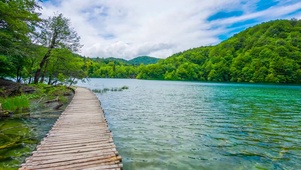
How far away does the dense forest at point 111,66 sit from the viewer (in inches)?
585

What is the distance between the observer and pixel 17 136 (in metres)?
9.57

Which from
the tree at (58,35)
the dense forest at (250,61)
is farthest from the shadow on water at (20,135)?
the dense forest at (250,61)

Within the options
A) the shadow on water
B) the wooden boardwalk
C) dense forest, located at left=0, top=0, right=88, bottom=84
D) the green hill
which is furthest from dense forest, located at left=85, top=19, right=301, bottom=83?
the wooden boardwalk

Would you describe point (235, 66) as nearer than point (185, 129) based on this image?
No

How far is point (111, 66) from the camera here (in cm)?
17975

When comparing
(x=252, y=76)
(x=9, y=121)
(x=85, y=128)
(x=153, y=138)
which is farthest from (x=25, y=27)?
(x=252, y=76)

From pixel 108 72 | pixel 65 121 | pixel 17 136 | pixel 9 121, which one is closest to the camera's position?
pixel 17 136

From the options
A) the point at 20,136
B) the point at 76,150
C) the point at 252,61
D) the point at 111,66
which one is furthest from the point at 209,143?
the point at 111,66

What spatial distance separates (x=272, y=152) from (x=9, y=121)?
46.1 feet

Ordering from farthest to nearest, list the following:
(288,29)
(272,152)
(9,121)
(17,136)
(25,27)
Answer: (288,29), (25,27), (9,121), (17,136), (272,152)

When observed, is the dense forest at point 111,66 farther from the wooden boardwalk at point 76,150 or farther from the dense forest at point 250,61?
the wooden boardwalk at point 76,150

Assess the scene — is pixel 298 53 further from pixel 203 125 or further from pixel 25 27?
pixel 25 27

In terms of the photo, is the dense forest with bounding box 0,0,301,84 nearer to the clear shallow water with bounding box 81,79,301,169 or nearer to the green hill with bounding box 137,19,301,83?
the green hill with bounding box 137,19,301,83

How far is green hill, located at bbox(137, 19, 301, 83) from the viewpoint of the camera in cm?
8844
